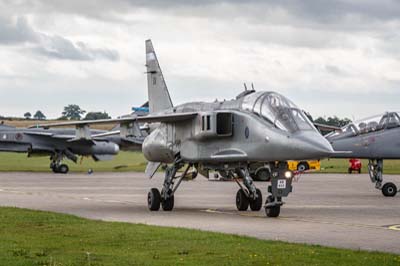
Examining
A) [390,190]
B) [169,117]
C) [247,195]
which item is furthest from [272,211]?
[390,190]

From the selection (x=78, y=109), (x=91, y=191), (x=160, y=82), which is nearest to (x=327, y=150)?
(x=160, y=82)

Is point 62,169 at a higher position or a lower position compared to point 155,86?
lower

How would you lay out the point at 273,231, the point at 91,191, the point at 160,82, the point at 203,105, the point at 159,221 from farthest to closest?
the point at 91,191 → the point at 160,82 → the point at 203,105 → the point at 159,221 → the point at 273,231

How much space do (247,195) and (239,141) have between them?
2.36 meters

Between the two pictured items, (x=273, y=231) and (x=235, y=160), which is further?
(x=235, y=160)

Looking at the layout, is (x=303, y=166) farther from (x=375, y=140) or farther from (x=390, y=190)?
(x=375, y=140)

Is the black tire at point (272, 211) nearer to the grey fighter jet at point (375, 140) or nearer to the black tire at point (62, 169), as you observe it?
the grey fighter jet at point (375, 140)

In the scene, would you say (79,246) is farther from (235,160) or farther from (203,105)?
(203,105)

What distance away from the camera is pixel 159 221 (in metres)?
19.3

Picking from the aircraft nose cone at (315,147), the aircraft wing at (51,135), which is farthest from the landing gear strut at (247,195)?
the aircraft wing at (51,135)

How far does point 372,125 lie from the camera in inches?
1143

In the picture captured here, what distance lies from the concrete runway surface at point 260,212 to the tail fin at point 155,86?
2.97 m

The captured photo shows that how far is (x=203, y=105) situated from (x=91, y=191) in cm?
1269

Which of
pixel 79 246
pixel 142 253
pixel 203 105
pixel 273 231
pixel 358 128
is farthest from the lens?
pixel 358 128
